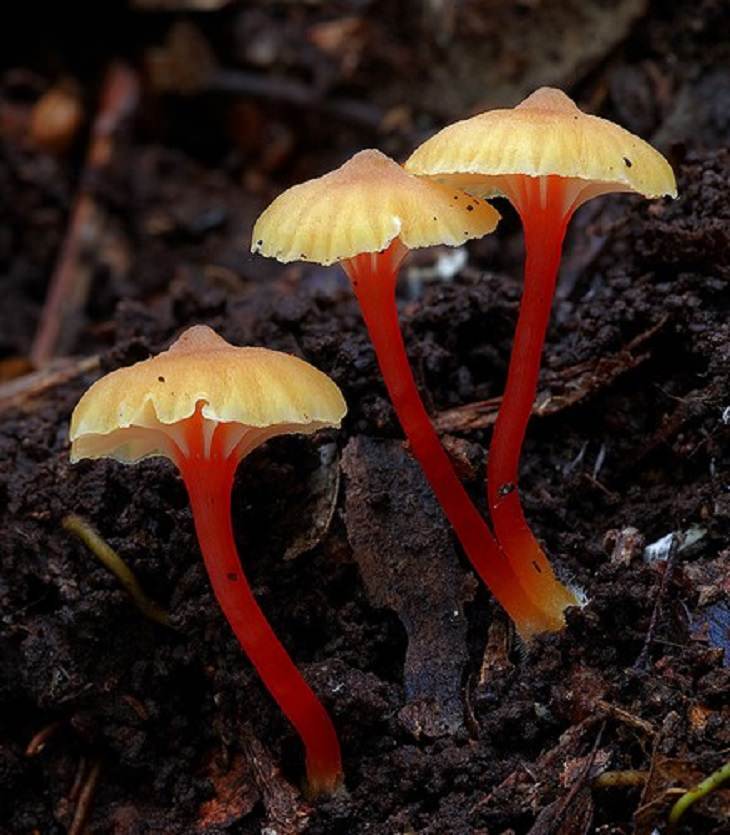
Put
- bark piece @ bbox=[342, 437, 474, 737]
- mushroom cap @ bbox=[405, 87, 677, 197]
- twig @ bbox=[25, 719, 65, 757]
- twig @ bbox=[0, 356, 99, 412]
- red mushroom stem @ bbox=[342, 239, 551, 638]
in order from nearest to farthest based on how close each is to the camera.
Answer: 1. mushroom cap @ bbox=[405, 87, 677, 197]
2. red mushroom stem @ bbox=[342, 239, 551, 638]
3. bark piece @ bbox=[342, 437, 474, 737]
4. twig @ bbox=[25, 719, 65, 757]
5. twig @ bbox=[0, 356, 99, 412]

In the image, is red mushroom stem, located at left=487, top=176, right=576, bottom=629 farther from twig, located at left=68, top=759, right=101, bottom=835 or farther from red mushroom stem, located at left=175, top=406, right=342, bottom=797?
twig, located at left=68, top=759, right=101, bottom=835

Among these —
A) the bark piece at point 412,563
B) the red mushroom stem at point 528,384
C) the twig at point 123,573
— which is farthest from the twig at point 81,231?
the red mushroom stem at point 528,384

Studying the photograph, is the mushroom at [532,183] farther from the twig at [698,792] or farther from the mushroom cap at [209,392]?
the twig at [698,792]

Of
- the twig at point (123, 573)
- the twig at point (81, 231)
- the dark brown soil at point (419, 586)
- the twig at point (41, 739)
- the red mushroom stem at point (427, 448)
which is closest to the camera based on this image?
the dark brown soil at point (419, 586)

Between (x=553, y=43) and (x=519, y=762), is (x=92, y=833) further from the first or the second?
(x=553, y=43)

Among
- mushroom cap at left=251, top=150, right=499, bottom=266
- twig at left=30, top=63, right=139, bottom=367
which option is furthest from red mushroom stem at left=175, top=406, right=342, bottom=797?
twig at left=30, top=63, right=139, bottom=367

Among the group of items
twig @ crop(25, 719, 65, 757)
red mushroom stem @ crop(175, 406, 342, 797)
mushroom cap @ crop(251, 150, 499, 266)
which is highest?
mushroom cap @ crop(251, 150, 499, 266)

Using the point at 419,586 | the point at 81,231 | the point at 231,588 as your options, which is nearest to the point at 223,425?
the point at 231,588
